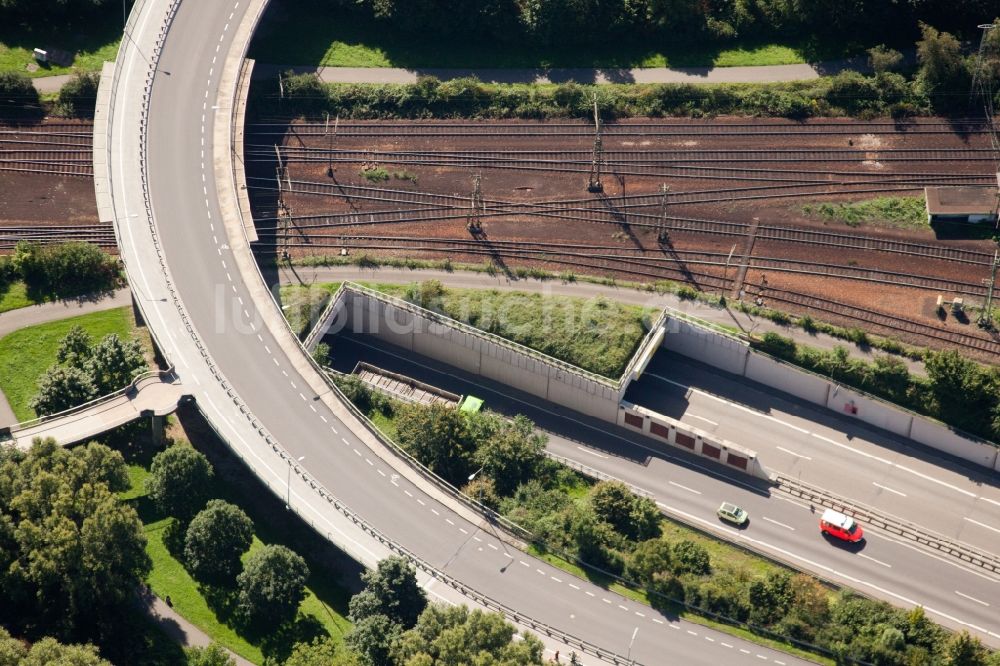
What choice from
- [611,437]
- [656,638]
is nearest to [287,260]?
[611,437]

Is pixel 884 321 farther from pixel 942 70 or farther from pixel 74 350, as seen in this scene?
pixel 74 350

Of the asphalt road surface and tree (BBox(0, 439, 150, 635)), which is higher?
the asphalt road surface

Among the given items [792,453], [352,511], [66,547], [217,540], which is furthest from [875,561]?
[66,547]

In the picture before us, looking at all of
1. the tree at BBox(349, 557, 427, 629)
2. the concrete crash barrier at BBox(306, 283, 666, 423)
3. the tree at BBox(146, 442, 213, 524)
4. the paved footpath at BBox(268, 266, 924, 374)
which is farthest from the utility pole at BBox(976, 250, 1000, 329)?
the tree at BBox(146, 442, 213, 524)

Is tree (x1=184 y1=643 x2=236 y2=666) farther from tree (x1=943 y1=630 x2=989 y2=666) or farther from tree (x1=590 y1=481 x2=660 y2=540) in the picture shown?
tree (x1=943 y1=630 x2=989 y2=666)

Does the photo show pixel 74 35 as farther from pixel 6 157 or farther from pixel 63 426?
pixel 63 426

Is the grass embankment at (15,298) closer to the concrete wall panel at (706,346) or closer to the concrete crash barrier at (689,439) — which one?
the concrete crash barrier at (689,439)
